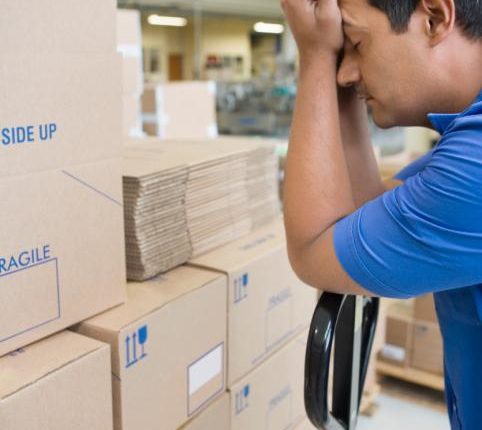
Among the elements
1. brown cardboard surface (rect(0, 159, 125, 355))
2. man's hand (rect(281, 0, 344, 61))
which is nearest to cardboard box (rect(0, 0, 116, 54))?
brown cardboard surface (rect(0, 159, 125, 355))

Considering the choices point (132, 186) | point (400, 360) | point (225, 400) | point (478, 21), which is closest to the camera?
point (478, 21)

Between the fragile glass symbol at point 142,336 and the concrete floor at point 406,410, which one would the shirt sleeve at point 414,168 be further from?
the concrete floor at point 406,410

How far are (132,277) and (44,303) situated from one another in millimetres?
299

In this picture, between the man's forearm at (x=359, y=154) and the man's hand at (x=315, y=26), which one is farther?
the man's forearm at (x=359, y=154)

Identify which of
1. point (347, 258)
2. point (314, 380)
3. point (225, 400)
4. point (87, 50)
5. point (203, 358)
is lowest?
point (225, 400)

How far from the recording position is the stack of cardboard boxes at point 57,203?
34.2 inches

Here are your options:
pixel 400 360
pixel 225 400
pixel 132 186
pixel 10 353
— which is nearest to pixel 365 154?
pixel 132 186

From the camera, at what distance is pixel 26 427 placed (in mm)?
861

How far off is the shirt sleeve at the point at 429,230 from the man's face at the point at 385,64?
0.12 meters

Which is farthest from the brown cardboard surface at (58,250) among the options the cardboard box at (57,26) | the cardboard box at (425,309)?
the cardboard box at (425,309)

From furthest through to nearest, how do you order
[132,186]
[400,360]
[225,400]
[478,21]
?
[400,360], [225,400], [132,186], [478,21]

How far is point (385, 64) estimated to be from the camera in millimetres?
888

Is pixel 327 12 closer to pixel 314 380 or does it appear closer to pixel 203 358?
pixel 314 380

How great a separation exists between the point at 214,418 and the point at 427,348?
1.83 m
